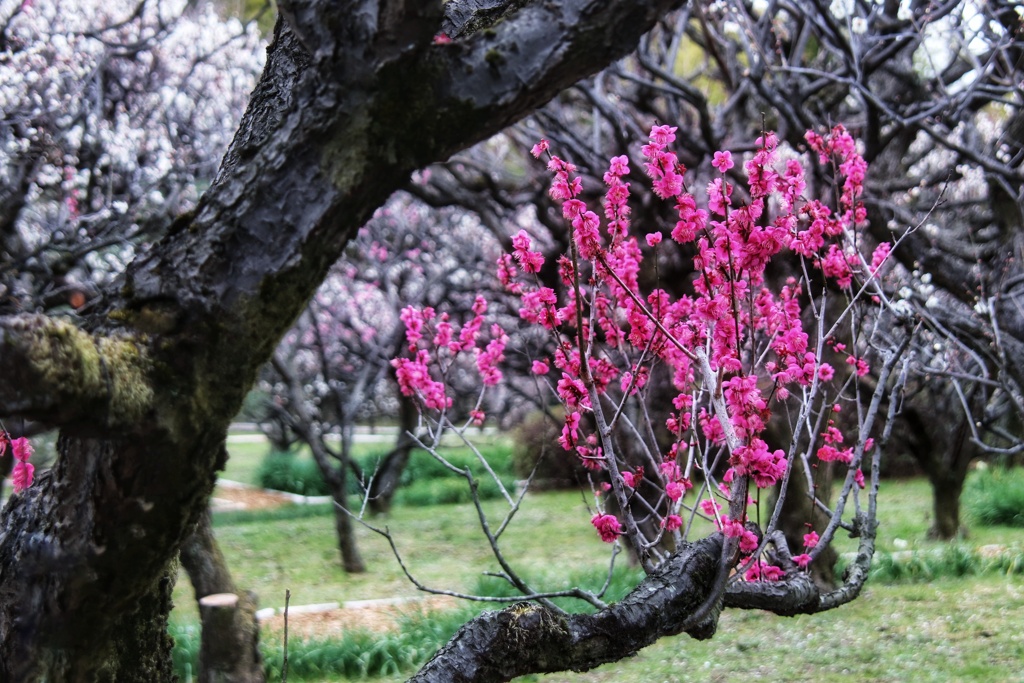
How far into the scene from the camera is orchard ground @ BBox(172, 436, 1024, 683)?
477 cm

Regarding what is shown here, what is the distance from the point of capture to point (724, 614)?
611 cm

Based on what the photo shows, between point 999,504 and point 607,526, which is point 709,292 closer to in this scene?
point 607,526

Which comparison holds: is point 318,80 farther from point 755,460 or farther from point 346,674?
point 346,674

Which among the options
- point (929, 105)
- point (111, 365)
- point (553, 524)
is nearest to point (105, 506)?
point (111, 365)

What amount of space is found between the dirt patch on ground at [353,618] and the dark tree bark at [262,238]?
13.6 ft

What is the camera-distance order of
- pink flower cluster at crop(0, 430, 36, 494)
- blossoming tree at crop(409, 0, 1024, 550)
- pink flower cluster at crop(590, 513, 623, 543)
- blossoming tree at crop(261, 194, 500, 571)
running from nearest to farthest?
pink flower cluster at crop(0, 430, 36, 494), pink flower cluster at crop(590, 513, 623, 543), blossoming tree at crop(409, 0, 1024, 550), blossoming tree at crop(261, 194, 500, 571)

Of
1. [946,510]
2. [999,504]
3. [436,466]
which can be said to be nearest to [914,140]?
[946,510]

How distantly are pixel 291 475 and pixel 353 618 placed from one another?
378 inches

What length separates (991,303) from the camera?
4.36m

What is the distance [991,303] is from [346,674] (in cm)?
415

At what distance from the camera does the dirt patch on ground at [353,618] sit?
232 inches

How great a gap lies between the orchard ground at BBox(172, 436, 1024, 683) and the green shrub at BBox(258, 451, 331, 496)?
375 cm

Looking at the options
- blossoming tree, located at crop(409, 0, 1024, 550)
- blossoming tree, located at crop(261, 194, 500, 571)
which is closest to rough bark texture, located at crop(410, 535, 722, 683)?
blossoming tree, located at crop(409, 0, 1024, 550)

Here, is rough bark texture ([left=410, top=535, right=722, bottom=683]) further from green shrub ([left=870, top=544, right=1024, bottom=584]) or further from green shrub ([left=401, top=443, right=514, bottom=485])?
green shrub ([left=401, top=443, right=514, bottom=485])
